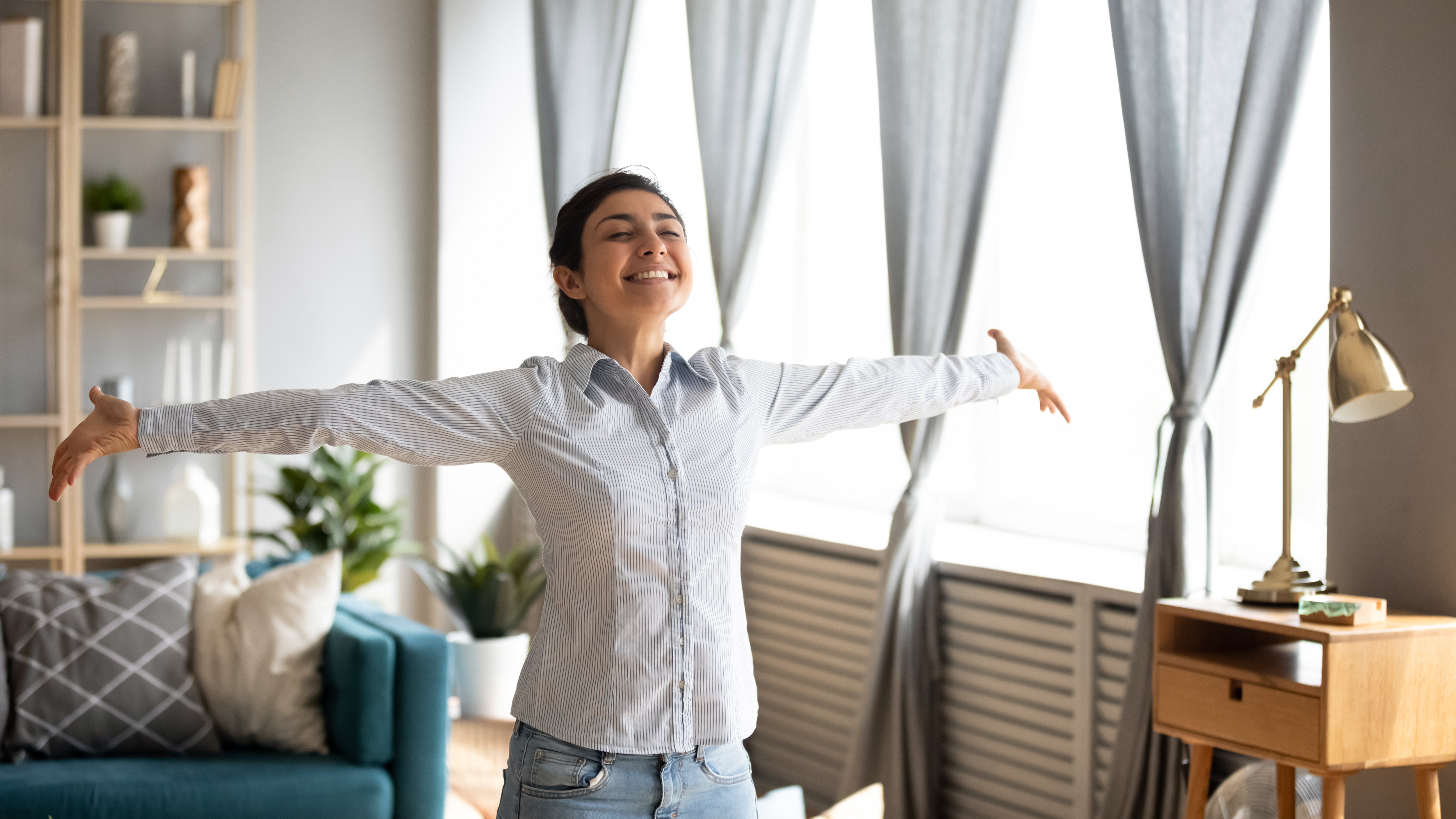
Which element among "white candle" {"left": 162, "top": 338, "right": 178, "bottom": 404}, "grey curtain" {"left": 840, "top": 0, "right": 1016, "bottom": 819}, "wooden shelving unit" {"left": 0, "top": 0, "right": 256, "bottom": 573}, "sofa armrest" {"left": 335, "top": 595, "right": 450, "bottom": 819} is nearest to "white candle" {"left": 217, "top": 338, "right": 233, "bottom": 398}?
"wooden shelving unit" {"left": 0, "top": 0, "right": 256, "bottom": 573}

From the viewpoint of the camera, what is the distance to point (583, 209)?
170 cm

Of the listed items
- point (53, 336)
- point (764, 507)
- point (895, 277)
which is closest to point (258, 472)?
point (53, 336)

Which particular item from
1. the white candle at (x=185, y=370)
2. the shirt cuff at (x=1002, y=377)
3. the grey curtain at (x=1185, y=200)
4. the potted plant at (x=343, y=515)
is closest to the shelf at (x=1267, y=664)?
the grey curtain at (x=1185, y=200)

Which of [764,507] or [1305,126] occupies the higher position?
[1305,126]

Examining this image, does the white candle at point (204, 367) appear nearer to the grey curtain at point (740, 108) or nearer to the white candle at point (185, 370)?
the white candle at point (185, 370)

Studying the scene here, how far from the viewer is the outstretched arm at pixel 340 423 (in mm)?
1394

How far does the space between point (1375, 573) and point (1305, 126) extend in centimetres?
115

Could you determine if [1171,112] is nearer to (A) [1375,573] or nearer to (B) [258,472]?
(A) [1375,573]

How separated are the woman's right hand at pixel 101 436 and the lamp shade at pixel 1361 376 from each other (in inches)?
68.9

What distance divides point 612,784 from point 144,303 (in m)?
3.63

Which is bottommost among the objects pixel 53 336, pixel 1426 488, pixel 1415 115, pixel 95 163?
pixel 1426 488

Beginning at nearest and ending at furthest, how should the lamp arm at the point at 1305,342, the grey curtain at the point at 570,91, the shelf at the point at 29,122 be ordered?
1. the lamp arm at the point at 1305,342
2. the shelf at the point at 29,122
3. the grey curtain at the point at 570,91

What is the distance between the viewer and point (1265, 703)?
206 cm

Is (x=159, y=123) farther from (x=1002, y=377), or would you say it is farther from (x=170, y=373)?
(x=1002, y=377)
